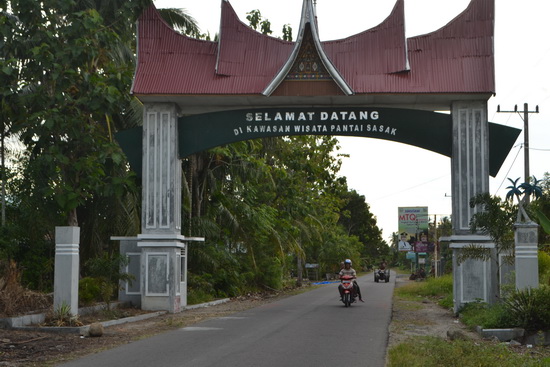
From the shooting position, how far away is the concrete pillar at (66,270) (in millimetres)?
15078

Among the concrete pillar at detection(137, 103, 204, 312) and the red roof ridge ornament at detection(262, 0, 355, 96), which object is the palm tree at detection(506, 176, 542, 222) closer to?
the red roof ridge ornament at detection(262, 0, 355, 96)

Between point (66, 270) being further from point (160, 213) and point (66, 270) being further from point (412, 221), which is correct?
point (412, 221)

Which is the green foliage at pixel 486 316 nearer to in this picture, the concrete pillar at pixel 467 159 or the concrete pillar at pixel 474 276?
the concrete pillar at pixel 474 276

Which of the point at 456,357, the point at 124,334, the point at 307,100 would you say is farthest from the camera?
the point at 307,100

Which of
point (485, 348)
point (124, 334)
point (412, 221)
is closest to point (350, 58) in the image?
point (124, 334)

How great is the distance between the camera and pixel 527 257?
14.5 metres

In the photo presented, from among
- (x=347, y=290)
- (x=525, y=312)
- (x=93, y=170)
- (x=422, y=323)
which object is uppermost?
(x=93, y=170)

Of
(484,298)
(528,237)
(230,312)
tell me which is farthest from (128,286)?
(528,237)

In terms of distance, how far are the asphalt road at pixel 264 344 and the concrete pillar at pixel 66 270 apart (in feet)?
7.50

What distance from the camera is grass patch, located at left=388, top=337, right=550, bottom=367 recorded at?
31.1ft

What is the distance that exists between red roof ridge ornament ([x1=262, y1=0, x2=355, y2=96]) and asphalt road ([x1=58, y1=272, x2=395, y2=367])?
578 centimetres

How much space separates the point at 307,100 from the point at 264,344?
30.2 ft

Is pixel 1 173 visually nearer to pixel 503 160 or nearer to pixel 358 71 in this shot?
pixel 358 71

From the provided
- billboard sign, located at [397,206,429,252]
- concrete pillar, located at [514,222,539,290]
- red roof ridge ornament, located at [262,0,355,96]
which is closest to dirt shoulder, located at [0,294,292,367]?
red roof ridge ornament, located at [262,0,355,96]
